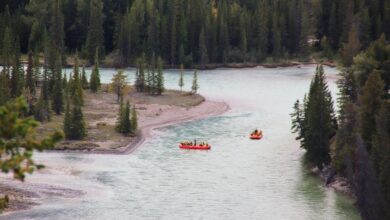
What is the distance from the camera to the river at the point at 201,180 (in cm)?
7156

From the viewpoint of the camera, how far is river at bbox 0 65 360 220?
7156cm

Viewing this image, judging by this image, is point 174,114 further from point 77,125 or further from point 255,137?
point 77,125

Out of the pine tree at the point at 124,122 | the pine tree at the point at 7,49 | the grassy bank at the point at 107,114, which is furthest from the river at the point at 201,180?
the pine tree at the point at 7,49

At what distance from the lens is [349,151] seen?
252 ft

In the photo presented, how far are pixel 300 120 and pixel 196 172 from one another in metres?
19.5

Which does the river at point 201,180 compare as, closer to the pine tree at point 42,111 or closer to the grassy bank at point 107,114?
the grassy bank at point 107,114

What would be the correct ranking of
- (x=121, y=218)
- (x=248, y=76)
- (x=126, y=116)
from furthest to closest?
(x=248, y=76), (x=126, y=116), (x=121, y=218)

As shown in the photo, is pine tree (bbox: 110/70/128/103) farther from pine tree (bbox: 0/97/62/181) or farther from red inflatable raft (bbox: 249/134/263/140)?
pine tree (bbox: 0/97/62/181)

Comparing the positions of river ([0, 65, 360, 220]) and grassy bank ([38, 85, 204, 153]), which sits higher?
grassy bank ([38, 85, 204, 153])

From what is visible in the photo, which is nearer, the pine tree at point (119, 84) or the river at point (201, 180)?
the river at point (201, 180)

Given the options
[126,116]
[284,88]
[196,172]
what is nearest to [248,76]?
[284,88]

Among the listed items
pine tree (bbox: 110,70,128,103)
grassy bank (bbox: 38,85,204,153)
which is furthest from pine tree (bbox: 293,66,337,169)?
pine tree (bbox: 110,70,128,103)

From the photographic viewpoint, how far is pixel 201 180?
84688 millimetres

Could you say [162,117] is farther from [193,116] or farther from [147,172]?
[147,172]
